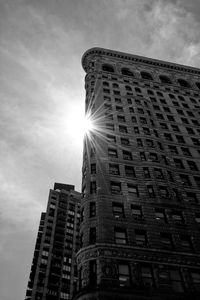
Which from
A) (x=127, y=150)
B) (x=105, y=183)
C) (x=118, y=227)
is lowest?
(x=118, y=227)

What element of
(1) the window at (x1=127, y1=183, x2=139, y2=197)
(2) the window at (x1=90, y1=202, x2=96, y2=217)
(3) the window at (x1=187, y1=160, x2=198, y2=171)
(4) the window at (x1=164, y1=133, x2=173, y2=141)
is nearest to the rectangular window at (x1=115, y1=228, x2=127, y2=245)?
(2) the window at (x1=90, y1=202, x2=96, y2=217)

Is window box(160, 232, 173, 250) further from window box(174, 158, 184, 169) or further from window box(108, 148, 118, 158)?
window box(174, 158, 184, 169)

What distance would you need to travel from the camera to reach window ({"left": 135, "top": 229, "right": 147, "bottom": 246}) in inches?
1223

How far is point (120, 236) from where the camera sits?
103ft

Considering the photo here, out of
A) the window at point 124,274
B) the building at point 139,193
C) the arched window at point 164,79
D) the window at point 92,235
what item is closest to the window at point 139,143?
the building at point 139,193

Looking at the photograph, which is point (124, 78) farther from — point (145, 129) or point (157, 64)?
point (145, 129)

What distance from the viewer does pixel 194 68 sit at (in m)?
77.2

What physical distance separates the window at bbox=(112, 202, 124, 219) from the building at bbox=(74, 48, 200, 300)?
0.37 feet

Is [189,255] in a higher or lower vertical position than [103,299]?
higher

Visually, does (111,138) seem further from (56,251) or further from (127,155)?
(56,251)

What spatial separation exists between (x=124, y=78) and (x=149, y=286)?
4622cm

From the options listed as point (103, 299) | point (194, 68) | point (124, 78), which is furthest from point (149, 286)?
point (194, 68)

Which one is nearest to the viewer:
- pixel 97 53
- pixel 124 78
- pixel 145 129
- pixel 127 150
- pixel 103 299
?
pixel 103 299

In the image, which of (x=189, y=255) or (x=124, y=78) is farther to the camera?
(x=124, y=78)
